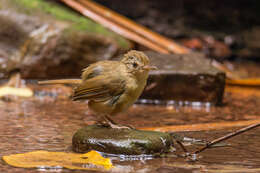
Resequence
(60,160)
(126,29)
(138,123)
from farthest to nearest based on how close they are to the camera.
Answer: (126,29) < (138,123) < (60,160)

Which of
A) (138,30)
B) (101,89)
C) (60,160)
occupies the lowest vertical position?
(60,160)

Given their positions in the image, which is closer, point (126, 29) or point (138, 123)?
point (138, 123)

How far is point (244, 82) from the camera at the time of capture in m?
6.75

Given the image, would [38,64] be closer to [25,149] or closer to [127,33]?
[127,33]

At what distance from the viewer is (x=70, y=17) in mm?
7004

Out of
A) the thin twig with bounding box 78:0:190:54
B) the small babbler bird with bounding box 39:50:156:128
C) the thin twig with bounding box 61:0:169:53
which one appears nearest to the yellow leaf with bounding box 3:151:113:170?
the small babbler bird with bounding box 39:50:156:128

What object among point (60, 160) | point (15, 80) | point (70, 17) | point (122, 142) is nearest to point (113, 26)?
point (70, 17)

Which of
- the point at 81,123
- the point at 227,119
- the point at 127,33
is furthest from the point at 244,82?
the point at 81,123

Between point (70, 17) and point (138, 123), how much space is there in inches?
132

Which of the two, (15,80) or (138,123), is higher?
(15,80)

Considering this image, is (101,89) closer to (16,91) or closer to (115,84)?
(115,84)

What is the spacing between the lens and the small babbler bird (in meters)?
2.99

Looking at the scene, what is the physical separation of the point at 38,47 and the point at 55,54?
0.26 meters

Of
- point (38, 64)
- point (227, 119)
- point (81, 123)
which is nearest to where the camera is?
point (81, 123)
